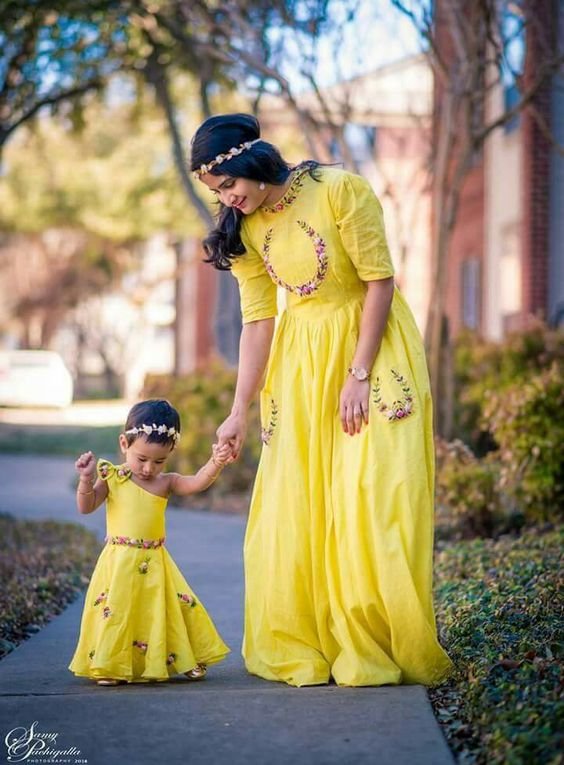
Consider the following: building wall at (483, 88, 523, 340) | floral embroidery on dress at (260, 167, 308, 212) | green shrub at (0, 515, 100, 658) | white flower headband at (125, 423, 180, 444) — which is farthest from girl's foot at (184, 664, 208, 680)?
building wall at (483, 88, 523, 340)

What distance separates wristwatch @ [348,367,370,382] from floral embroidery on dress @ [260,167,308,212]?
608 millimetres

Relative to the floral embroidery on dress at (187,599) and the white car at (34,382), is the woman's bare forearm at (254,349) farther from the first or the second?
the white car at (34,382)

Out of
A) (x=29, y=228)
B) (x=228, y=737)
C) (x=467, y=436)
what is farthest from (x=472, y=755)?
(x=29, y=228)

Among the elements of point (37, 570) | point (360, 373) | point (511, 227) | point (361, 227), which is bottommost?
point (37, 570)

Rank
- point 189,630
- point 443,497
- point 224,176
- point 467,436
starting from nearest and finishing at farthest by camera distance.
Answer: point 224,176
point 189,630
point 443,497
point 467,436

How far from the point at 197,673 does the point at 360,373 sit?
1.20 meters

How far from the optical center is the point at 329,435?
4.16 meters

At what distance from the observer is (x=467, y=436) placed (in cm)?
1080

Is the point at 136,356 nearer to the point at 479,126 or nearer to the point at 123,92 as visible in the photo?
the point at 123,92

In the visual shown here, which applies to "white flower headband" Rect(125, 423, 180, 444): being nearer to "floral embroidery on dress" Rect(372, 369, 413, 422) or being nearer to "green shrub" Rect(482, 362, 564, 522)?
"floral embroidery on dress" Rect(372, 369, 413, 422)

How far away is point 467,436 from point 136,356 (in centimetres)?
3397

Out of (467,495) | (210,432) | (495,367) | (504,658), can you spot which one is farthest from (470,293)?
(504,658)

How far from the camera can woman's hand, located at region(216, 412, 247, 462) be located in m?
4.26

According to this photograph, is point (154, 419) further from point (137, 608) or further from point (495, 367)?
point (495, 367)
